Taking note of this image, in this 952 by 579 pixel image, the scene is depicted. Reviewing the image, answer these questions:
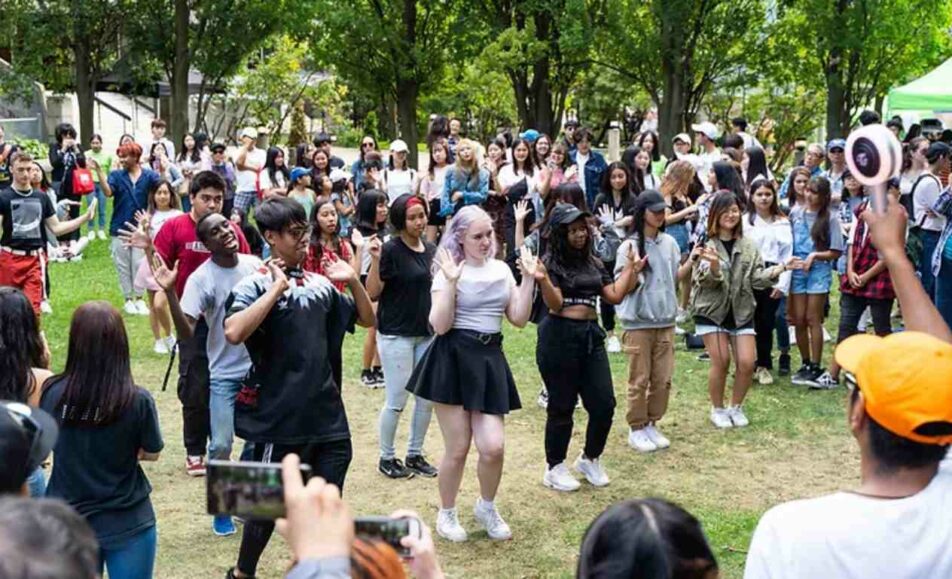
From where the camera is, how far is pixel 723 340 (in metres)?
8.56

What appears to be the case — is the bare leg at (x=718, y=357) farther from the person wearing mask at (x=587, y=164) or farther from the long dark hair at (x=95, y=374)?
the person wearing mask at (x=587, y=164)

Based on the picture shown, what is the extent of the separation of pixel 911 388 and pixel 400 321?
17.0 feet

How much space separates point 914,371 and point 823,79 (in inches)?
871

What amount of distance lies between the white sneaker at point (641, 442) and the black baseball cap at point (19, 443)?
566 centimetres

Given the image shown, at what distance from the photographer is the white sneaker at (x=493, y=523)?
6.50m

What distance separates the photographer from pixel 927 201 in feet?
33.8

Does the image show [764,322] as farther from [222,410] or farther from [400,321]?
[222,410]

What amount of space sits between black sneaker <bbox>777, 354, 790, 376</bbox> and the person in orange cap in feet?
25.5

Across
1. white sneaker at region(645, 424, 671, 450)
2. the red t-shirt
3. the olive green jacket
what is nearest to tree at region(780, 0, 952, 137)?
the olive green jacket

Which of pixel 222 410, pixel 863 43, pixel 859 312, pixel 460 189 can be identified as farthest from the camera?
pixel 863 43

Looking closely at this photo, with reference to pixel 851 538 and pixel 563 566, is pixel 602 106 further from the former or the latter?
pixel 851 538

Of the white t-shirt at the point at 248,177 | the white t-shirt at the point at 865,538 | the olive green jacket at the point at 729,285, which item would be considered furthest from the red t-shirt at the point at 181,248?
the white t-shirt at the point at 248,177

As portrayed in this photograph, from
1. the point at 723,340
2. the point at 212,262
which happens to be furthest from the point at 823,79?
the point at 212,262

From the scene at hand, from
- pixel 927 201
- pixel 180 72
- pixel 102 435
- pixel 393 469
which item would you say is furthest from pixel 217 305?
pixel 180 72
